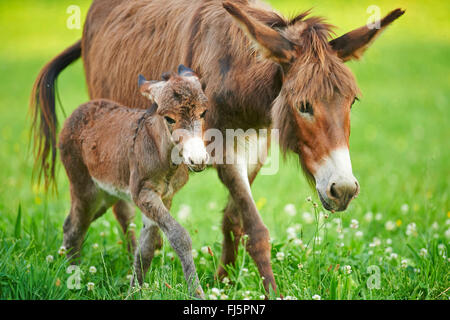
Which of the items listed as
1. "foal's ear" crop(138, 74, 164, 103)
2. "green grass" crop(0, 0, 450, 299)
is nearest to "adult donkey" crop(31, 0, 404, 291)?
"green grass" crop(0, 0, 450, 299)

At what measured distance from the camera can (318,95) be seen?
3.23 m

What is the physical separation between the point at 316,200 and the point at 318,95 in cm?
88

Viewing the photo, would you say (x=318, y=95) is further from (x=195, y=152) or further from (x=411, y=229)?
(x=411, y=229)

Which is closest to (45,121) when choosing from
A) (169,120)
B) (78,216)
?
A: (78,216)

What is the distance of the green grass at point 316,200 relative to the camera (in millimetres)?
3732

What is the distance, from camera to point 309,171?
11.1ft

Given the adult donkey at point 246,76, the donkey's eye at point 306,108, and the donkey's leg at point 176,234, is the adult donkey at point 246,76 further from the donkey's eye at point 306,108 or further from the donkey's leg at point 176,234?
the donkey's leg at point 176,234

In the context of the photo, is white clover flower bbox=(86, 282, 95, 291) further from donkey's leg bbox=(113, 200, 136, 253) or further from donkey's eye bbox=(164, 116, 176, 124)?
donkey's leg bbox=(113, 200, 136, 253)

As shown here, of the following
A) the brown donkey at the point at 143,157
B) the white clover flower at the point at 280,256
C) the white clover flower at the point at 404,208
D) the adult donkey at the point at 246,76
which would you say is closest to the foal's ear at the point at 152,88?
the brown donkey at the point at 143,157

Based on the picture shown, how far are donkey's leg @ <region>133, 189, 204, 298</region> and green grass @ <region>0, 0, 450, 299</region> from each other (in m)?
0.12

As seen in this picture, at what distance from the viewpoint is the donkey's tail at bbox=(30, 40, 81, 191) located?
16.6 feet

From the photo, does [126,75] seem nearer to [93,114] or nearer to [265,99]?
[93,114]

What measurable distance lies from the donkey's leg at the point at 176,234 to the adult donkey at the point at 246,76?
67cm
